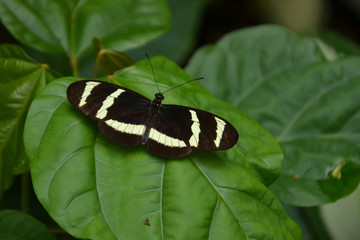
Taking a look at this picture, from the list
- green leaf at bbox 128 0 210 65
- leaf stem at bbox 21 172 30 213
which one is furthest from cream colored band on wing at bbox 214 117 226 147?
green leaf at bbox 128 0 210 65

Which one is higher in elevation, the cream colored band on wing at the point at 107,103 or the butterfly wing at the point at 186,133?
the cream colored band on wing at the point at 107,103

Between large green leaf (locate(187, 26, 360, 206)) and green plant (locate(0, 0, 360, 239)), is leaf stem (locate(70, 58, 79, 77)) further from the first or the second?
large green leaf (locate(187, 26, 360, 206))

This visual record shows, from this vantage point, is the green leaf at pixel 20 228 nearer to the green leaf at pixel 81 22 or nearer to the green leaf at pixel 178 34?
the green leaf at pixel 81 22

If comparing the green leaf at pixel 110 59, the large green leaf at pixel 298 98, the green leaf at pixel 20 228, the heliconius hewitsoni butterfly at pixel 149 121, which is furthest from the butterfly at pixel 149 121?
the large green leaf at pixel 298 98

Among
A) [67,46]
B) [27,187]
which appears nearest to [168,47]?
[67,46]

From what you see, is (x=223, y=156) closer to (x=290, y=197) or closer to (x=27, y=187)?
(x=290, y=197)
